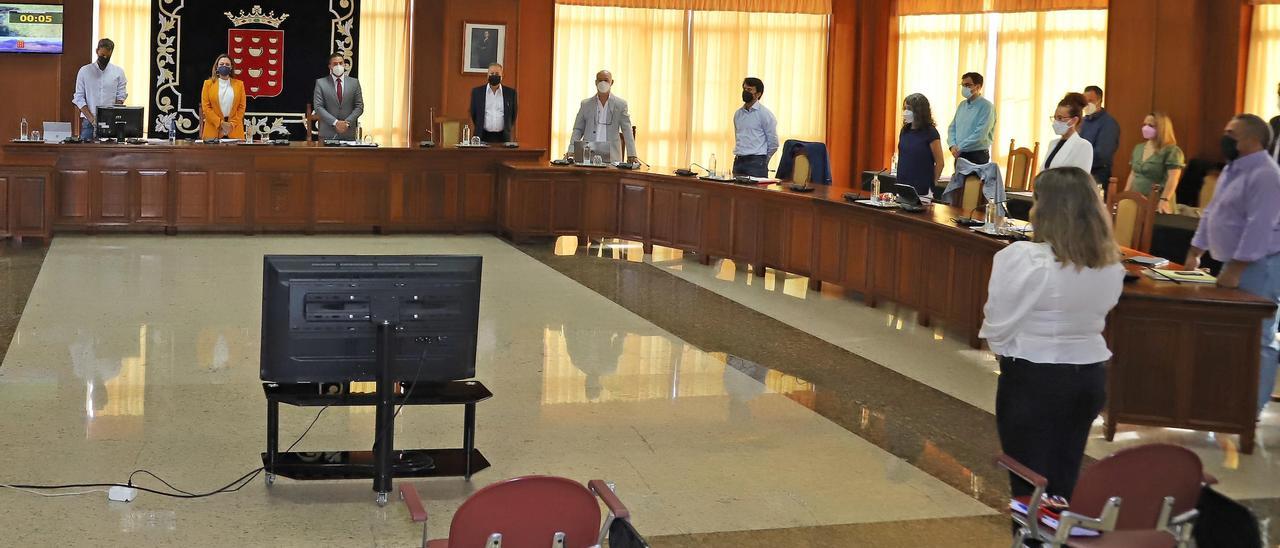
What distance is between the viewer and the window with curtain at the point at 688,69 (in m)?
16.2

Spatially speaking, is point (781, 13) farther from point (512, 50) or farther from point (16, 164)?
point (16, 164)

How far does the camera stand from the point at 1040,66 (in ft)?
47.2

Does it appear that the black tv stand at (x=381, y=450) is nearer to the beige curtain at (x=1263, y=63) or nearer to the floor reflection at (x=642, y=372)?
the floor reflection at (x=642, y=372)

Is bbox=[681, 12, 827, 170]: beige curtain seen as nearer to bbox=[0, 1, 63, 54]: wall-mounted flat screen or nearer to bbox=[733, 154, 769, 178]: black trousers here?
bbox=[733, 154, 769, 178]: black trousers

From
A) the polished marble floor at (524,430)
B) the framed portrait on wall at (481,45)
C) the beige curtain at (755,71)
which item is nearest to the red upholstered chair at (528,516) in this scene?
the polished marble floor at (524,430)

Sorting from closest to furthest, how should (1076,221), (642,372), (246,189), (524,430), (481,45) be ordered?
(1076,221)
(524,430)
(642,372)
(246,189)
(481,45)

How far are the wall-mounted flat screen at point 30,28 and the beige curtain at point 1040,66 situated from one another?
1009 cm

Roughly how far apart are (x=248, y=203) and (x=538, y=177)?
8.89 ft

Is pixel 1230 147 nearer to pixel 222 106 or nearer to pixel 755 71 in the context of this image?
pixel 222 106

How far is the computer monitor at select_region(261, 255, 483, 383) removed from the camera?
4.75 m

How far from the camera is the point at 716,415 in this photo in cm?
663

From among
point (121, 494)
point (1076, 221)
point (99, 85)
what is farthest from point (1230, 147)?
point (99, 85)

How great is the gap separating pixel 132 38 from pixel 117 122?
304 centimetres

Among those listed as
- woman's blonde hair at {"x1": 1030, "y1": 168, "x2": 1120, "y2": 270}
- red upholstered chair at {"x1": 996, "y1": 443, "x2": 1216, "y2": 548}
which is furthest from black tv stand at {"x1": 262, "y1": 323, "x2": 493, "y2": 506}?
red upholstered chair at {"x1": 996, "y1": 443, "x2": 1216, "y2": 548}
